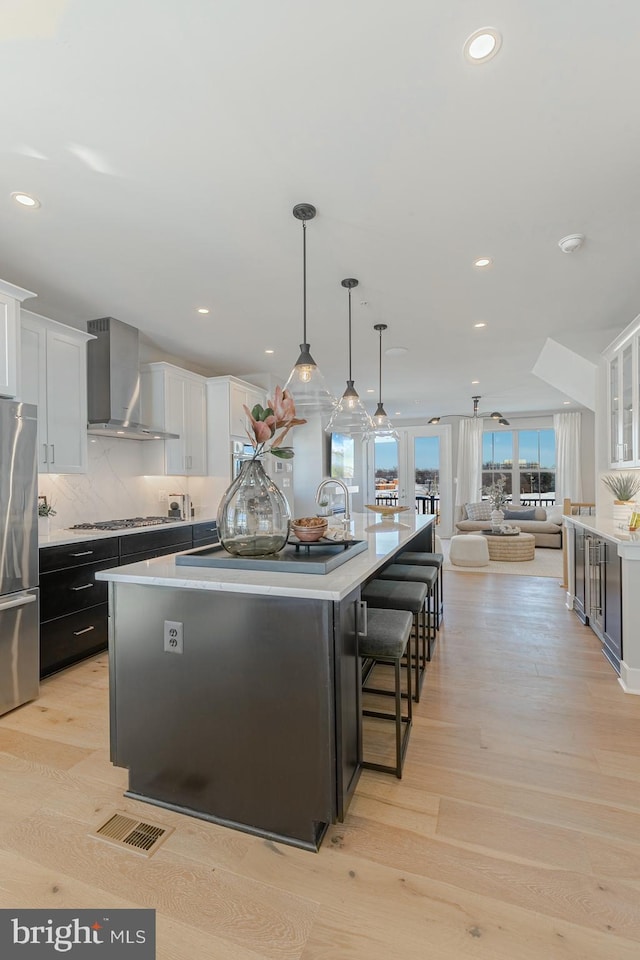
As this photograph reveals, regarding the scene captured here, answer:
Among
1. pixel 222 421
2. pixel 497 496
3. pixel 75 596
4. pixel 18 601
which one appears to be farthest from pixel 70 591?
pixel 497 496

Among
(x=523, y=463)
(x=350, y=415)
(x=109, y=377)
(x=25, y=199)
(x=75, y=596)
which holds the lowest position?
(x=75, y=596)

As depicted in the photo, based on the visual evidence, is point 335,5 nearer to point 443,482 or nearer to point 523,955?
point 523,955

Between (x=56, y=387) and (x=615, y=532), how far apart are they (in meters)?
4.21

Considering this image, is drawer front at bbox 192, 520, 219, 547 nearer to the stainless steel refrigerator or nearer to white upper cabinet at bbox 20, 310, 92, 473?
white upper cabinet at bbox 20, 310, 92, 473

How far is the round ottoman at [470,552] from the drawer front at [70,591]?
4.78m

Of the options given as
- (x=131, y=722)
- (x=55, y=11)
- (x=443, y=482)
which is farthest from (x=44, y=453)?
(x=443, y=482)

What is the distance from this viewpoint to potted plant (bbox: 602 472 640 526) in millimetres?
3559

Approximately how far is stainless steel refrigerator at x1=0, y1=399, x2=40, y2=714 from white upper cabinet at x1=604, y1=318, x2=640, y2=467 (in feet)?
13.7

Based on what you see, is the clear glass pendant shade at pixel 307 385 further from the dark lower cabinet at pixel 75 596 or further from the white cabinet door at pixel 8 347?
the dark lower cabinet at pixel 75 596

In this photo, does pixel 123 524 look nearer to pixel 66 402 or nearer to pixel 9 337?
pixel 66 402

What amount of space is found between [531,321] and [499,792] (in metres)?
3.76

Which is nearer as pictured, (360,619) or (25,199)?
(360,619)

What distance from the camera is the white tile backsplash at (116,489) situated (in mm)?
3703

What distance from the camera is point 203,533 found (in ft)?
14.7
